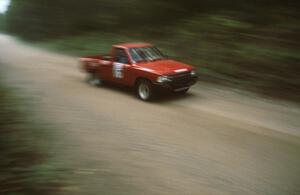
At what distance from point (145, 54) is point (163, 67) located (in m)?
0.91

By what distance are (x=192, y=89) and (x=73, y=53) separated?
588 cm

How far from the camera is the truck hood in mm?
9703

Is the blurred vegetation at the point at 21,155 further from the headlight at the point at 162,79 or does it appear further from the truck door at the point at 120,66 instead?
the truck door at the point at 120,66

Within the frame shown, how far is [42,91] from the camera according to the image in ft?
32.7

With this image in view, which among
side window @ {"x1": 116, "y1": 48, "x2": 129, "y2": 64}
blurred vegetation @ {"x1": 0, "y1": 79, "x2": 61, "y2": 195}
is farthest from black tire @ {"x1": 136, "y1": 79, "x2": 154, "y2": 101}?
blurred vegetation @ {"x1": 0, "y1": 79, "x2": 61, "y2": 195}

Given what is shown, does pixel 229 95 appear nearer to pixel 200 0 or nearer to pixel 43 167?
pixel 200 0

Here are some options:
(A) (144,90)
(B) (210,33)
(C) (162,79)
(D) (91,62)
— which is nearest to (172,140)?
(C) (162,79)

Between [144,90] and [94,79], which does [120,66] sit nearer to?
[144,90]

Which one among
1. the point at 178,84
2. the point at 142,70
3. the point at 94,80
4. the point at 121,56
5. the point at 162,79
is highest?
the point at 121,56

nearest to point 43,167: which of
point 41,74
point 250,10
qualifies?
point 41,74

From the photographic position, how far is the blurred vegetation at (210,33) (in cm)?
1029

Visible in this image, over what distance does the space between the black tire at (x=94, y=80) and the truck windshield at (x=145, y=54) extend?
1.38 metres

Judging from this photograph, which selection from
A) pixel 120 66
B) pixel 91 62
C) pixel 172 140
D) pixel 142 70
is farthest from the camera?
pixel 91 62

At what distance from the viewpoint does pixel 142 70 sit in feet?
32.6
